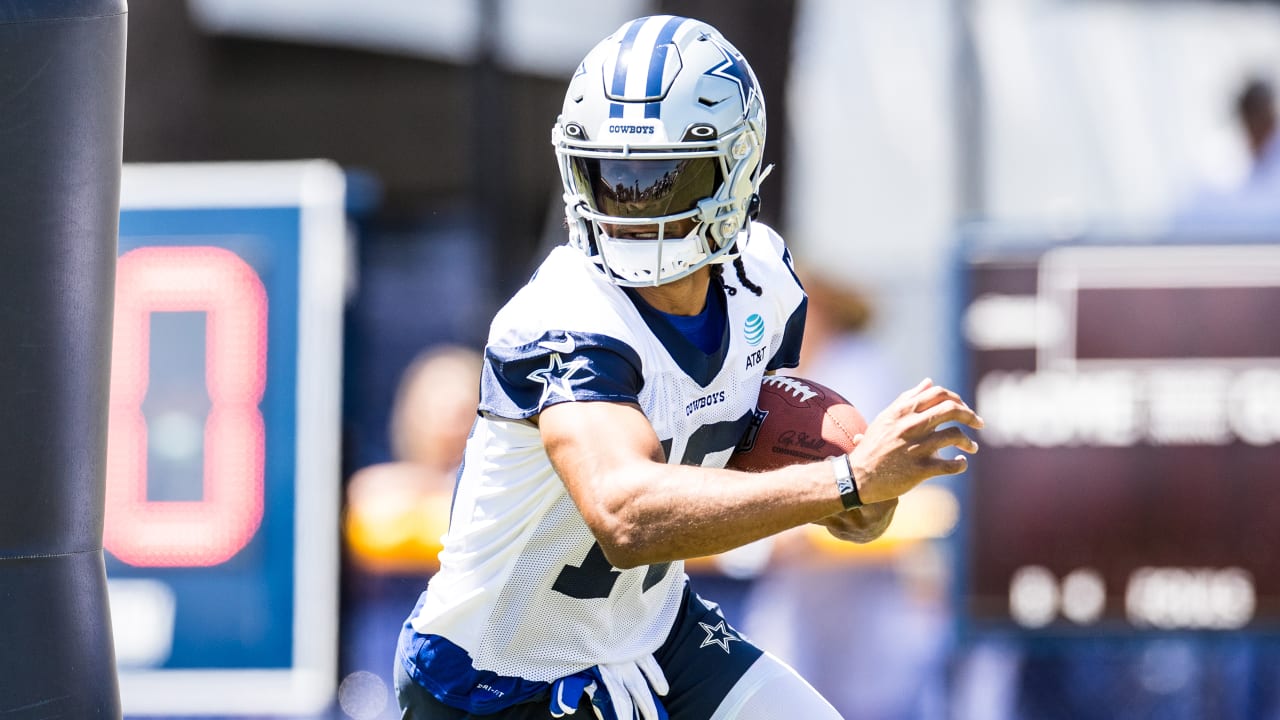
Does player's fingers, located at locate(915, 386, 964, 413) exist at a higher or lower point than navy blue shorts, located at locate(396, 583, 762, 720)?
higher

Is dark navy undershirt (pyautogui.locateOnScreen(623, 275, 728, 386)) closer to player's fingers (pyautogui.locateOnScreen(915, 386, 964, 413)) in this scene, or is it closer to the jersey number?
the jersey number

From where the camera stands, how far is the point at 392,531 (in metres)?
5.77

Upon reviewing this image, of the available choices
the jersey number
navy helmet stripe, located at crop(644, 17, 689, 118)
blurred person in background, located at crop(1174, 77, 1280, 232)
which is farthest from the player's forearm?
blurred person in background, located at crop(1174, 77, 1280, 232)

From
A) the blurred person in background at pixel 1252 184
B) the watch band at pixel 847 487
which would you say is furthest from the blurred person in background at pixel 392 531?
the watch band at pixel 847 487

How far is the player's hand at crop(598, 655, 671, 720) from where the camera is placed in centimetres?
279

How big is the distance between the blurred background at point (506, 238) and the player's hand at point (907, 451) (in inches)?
116

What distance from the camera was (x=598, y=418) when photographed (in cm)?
249

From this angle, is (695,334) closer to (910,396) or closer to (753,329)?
(753,329)

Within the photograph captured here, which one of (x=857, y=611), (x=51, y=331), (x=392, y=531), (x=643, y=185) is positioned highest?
(x=643, y=185)

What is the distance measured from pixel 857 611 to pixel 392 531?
1.54 metres

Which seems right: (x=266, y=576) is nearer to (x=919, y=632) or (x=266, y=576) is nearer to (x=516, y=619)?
(x=919, y=632)

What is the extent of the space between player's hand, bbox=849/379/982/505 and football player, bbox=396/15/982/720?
0.22 metres

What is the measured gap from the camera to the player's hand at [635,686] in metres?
2.79

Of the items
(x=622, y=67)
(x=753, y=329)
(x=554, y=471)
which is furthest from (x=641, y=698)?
(x=622, y=67)
